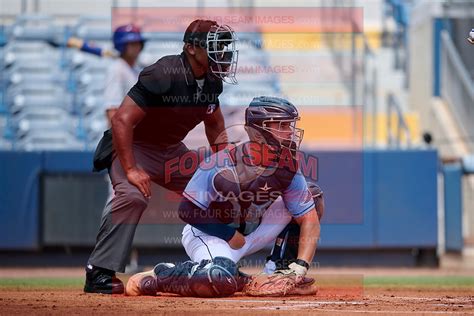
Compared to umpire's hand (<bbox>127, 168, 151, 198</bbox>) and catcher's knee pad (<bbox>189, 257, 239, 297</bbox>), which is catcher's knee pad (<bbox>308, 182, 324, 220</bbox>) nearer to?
catcher's knee pad (<bbox>189, 257, 239, 297</bbox>)

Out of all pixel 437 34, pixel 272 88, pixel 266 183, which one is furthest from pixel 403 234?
pixel 266 183

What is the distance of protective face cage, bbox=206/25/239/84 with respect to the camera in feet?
20.5

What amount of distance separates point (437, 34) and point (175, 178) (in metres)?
8.97

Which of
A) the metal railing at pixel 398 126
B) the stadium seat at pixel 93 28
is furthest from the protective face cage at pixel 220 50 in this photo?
the stadium seat at pixel 93 28

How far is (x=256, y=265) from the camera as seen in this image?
11.2m

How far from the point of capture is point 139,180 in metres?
6.12

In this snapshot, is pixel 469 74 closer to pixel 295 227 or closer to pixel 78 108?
pixel 78 108

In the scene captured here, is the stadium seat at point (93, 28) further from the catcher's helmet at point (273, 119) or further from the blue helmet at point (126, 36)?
the catcher's helmet at point (273, 119)

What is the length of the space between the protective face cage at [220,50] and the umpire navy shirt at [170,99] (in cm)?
17

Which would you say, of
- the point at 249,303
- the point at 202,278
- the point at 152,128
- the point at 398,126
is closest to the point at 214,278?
the point at 202,278

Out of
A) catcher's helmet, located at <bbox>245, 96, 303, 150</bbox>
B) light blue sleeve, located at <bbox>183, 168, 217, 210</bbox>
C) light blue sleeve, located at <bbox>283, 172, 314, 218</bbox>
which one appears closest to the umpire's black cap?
catcher's helmet, located at <bbox>245, 96, 303, 150</bbox>

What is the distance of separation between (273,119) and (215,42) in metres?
0.65

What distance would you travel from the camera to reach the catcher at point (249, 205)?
6.07 metres

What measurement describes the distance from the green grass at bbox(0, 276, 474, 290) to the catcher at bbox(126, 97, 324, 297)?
→ 70.1 inches
